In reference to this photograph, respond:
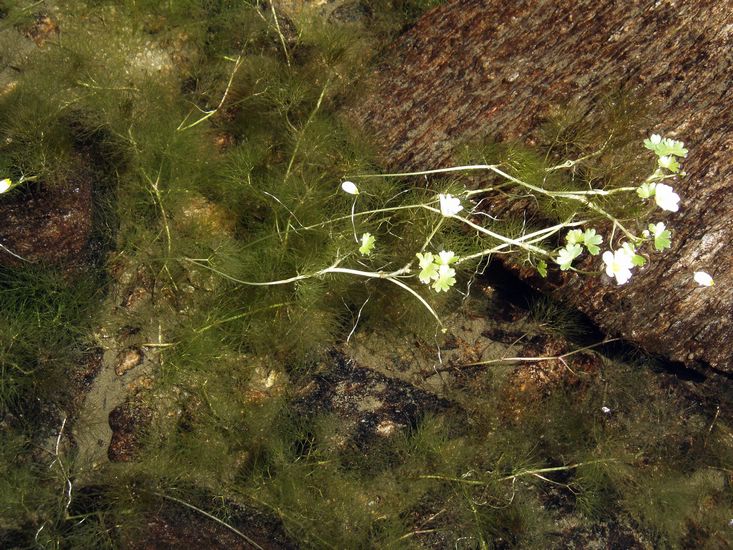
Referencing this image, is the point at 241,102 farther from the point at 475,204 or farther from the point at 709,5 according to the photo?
the point at 709,5

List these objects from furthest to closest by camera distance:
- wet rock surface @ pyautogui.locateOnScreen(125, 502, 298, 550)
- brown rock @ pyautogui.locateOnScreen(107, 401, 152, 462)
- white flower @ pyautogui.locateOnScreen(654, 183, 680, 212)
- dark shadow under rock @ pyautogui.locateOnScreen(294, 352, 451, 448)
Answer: dark shadow under rock @ pyautogui.locateOnScreen(294, 352, 451, 448)
brown rock @ pyautogui.locateOnScreen(107, 401, 152, 462)
wet rock surface @ pyautogui.locateOnScreen(125, 502, 298, 550)
white flower @ pyautogui.locateOnScreen(654, 183, 680, 212)

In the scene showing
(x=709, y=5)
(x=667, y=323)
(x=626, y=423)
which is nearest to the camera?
(x=709, y=5)

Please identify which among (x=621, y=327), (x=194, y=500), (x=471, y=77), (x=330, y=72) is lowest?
(x=194, y=500)

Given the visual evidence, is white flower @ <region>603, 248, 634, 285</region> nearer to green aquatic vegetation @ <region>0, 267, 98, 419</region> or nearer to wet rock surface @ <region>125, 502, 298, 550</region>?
wet rock surface @ <region>125, 502, 298, 550</region>

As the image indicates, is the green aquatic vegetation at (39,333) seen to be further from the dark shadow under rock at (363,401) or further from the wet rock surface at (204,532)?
the dark shadow under rock at (363,401)

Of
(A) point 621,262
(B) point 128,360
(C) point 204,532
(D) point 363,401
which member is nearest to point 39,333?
(B) point 128,360

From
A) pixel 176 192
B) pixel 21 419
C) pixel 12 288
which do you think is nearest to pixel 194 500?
pixel 21 419

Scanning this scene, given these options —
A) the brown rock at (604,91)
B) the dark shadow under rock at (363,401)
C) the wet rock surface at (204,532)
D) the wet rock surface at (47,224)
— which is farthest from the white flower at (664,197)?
the wet rock surface at (47,224)

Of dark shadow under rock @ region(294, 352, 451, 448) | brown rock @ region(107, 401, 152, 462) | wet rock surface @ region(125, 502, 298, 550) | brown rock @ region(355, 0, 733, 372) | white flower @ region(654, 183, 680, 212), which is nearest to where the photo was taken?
white flower @ region(654, 183, 680, 212)

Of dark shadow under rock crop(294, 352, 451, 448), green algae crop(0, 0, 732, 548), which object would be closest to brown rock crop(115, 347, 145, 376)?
green algae crop(0, 0, 732, 548)
